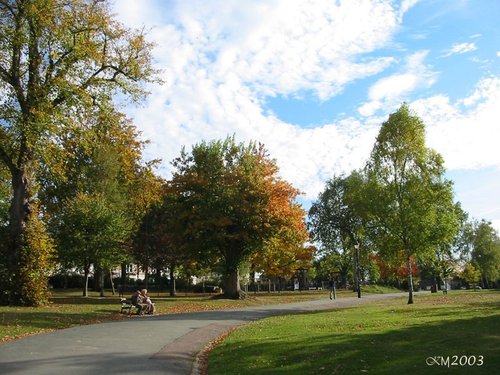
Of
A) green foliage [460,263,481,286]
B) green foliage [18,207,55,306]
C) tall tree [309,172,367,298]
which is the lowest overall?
green foliage [460,263,481,286]

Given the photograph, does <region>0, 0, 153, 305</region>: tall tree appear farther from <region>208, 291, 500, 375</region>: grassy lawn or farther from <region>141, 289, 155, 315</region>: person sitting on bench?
<region>208, 291, 500, 375</region>: grassy lawn

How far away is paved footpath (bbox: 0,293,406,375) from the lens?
10.2m

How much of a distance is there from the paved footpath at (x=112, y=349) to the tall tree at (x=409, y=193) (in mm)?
16366

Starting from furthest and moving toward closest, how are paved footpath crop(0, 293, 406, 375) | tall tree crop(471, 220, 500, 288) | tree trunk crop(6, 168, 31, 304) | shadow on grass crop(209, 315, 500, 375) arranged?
tall tree crop(471, 220, 500, 288) < tree trunk crop(6, 168, 31, 304) < paved footpath crop(0, 293, 406, 375) < shadow on grass crop(209, 315, 500, 375)

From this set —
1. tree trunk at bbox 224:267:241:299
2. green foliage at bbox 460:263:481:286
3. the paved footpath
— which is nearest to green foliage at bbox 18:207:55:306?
the paved footpath

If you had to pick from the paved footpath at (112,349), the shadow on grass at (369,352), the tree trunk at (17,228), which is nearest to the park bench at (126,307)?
the paved footpath at (112,349)

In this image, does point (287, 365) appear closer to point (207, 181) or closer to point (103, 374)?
point (103, 374)

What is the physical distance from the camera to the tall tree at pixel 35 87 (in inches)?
966

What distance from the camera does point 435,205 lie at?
102 ft

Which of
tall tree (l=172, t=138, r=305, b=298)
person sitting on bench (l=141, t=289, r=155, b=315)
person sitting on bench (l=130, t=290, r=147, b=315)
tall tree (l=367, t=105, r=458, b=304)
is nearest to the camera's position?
person sitting on bench (l=130, t=290, r=147, b=315)

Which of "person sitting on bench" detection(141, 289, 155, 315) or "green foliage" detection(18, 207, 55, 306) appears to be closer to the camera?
"person sitting on bench" detection(141, 289, 155, 315)

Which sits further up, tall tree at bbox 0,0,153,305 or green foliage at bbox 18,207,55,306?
tall tree at bbox 0,0,153,305

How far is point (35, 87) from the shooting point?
2533cm

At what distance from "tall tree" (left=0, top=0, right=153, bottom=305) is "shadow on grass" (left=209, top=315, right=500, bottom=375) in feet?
51.8
